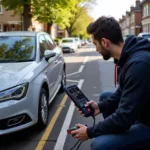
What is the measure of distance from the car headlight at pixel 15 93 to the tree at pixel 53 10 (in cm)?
1939

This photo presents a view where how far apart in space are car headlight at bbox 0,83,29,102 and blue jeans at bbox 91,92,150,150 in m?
1.97

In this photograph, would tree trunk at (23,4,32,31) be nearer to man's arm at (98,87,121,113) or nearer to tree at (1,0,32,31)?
tree at (1,0,32,31)

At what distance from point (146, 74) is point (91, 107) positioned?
3.36 feet

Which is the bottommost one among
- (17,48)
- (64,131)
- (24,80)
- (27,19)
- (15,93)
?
(64,131)

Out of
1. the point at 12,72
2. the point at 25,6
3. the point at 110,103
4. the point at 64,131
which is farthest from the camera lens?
the point at 25,6

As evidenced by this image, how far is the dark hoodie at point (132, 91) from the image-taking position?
7.29ft

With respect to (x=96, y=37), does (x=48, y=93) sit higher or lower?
lower

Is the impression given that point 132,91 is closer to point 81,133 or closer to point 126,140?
point 126,140

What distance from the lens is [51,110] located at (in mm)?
6254

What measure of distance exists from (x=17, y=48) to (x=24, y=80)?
5.12 ft

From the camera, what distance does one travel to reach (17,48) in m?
5.73

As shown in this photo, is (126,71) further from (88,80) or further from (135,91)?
(88,80)

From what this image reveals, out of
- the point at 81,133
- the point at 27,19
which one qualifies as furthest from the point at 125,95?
the point at 27,19

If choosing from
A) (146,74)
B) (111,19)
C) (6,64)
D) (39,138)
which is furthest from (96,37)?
(6,64)
